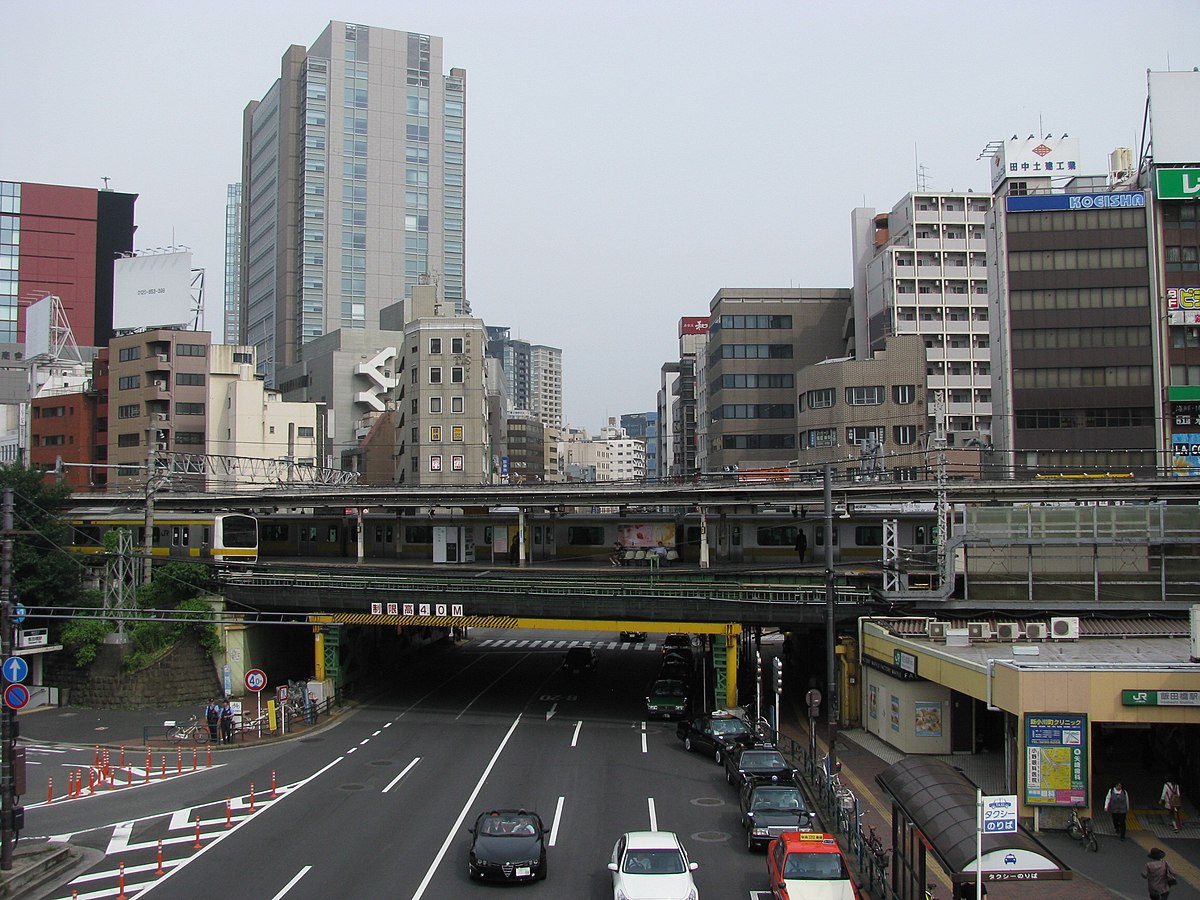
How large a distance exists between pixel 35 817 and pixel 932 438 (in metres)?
49.6

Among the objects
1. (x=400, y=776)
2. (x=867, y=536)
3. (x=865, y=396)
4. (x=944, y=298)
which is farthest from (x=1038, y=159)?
(x=400, y=776)

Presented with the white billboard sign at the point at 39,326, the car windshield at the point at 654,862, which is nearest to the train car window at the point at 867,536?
the car windshield at the point at 654,862

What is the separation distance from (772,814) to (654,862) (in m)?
5.33

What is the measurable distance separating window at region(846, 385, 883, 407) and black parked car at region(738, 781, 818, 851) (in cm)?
5069

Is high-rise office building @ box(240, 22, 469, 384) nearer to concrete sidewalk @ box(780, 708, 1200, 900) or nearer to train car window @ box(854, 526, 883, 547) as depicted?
train car window @ box(854, 526, 883, 547)

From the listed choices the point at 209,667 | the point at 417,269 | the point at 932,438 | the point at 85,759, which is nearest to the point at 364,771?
the point at 85,759

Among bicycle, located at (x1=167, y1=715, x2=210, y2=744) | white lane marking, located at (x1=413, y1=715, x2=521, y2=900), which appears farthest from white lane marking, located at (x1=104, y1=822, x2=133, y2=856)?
bicycle, located at (x1=167, y1=715, x2=210, y2=744)

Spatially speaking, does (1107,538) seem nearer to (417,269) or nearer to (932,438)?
(932,438)

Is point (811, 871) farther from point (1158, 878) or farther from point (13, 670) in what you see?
point (13, 670)

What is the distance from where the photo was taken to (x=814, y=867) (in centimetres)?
1925

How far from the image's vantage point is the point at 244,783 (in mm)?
31391

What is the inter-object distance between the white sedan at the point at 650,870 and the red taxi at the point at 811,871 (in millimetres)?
1773

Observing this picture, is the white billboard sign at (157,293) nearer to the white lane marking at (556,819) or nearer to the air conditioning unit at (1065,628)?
the white lane marking at (556,819)

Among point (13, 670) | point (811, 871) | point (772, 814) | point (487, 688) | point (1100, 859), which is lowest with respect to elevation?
point (487, 688)
